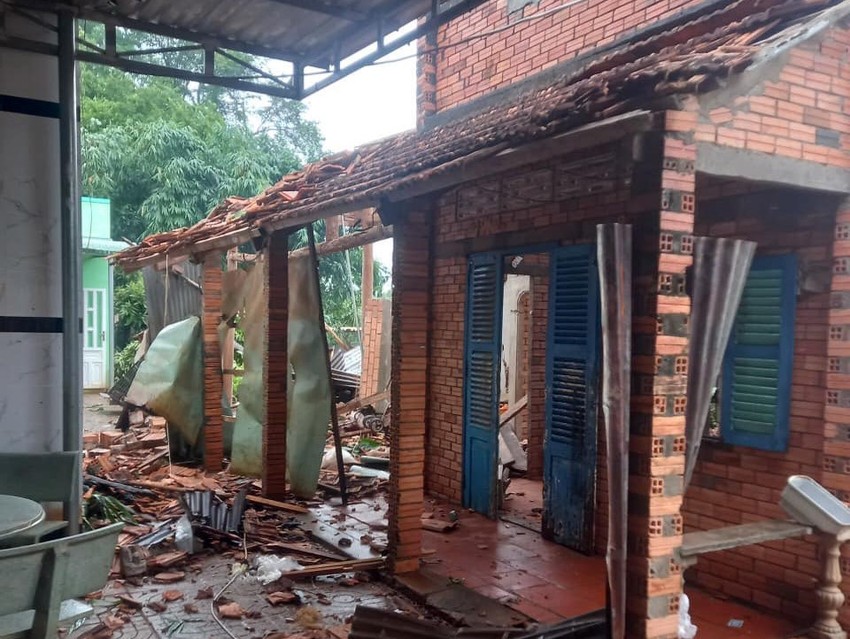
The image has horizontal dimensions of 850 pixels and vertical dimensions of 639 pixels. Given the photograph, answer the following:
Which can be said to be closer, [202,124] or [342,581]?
[342,581]

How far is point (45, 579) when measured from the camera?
10.4 feet

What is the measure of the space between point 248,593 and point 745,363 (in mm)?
4391

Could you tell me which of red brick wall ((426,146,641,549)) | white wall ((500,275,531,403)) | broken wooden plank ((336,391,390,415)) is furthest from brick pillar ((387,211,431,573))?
broken wooden plank ((336,391,390,415))

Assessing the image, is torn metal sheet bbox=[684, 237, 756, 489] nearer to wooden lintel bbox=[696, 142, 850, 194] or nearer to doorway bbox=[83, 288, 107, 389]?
wooden lintel bbox=[696, 142, 850, 194]

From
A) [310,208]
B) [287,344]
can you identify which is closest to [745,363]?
[310,208]

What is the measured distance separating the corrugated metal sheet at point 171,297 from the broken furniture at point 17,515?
8199mm

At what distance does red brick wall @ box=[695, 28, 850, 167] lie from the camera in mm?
3984

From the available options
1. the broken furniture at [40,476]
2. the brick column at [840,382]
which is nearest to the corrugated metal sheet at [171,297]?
the broken furniture at [40,476]

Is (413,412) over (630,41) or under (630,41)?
under

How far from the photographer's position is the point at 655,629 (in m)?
3.64

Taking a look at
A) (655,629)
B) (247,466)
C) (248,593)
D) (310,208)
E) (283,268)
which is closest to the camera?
(655,629)

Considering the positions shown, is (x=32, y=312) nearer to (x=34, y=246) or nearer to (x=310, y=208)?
(x=34, y=246)

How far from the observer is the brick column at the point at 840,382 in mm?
4574

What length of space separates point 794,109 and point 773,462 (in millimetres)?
2516
